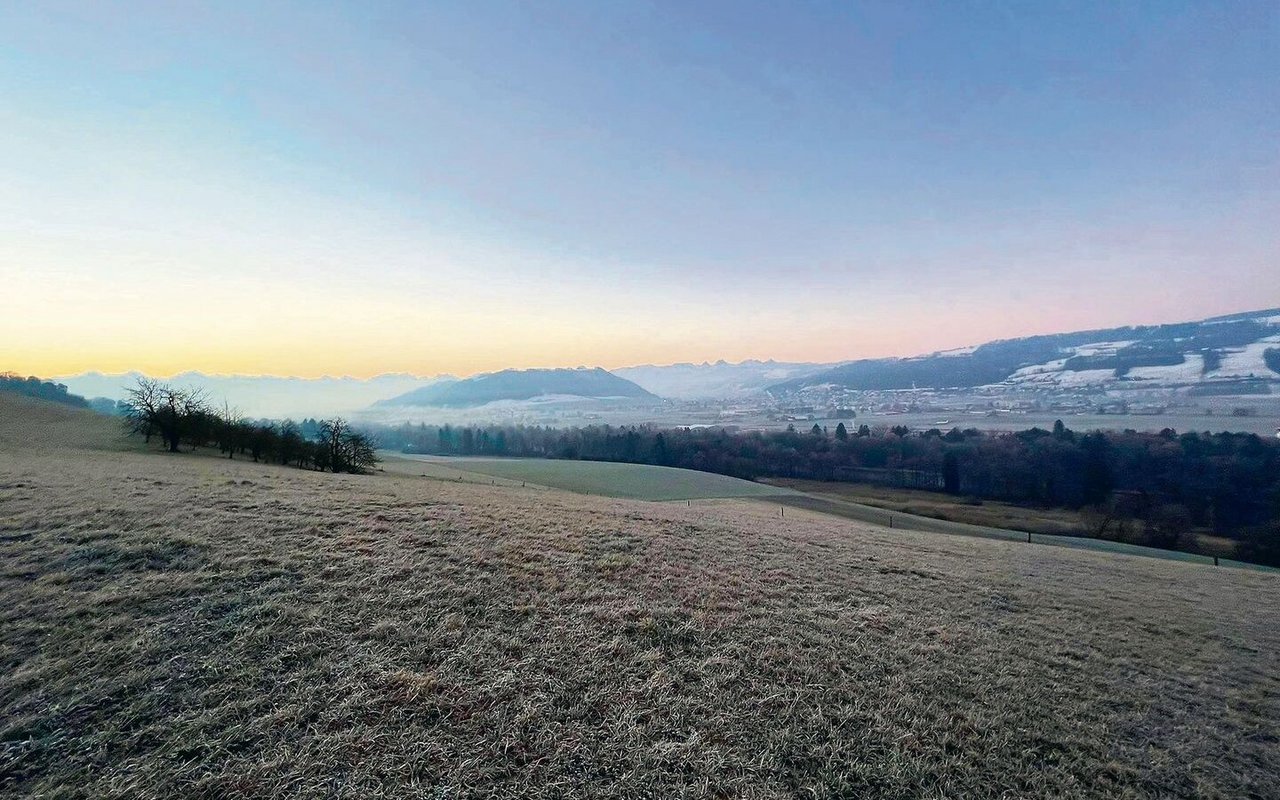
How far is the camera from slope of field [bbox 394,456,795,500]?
4303 centimetres

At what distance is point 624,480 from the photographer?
4881 cm

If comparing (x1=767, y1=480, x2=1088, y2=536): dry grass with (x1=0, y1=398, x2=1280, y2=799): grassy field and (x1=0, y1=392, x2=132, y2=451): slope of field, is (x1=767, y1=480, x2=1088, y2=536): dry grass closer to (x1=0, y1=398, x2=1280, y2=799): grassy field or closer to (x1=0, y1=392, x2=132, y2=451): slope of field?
(x1=0, y1=398, x2=1280, y2=799): grassy field

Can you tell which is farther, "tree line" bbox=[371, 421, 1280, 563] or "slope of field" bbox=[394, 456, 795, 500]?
"tree line" bbox=[371, 421, 1280, 563]

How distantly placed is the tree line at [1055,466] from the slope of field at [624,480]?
77.7ft

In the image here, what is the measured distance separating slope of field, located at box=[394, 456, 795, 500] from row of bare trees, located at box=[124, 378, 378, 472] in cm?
1317

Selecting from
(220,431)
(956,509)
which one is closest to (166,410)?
(220,431)

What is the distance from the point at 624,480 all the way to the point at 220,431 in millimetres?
31869

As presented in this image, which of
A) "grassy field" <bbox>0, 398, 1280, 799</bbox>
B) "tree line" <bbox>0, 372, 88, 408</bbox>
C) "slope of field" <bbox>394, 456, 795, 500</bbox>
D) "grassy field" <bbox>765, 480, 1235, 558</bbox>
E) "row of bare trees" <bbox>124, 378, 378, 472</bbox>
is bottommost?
"grassy field" <bbox>765, 480, 1235, 558</bbox>

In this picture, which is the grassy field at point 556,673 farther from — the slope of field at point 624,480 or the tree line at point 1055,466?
the tree line at point 1055,466

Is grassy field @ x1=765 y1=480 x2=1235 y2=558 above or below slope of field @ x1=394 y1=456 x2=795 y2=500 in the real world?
below

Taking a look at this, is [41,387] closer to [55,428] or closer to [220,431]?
[55,428]

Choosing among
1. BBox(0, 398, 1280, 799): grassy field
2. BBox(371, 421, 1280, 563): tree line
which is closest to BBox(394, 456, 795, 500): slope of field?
BBox(371, 421, 1280, 563): tree line

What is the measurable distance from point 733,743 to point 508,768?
86.4 inches

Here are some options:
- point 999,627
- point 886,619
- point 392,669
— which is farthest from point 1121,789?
point 392,669
